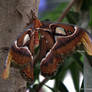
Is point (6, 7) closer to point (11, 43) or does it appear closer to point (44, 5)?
point (11, 43)

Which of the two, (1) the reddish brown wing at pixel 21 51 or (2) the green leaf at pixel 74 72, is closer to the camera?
(1) the reddish brown wing at pixel 21 51

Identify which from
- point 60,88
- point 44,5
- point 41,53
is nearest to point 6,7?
point 41,53

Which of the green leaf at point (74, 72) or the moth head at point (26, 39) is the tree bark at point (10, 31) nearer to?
the moth head at point (26, 39)

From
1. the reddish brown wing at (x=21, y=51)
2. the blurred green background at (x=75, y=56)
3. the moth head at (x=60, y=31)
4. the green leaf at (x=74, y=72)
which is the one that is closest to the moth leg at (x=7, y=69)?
the reddish brown wing at (x=21, y=51)

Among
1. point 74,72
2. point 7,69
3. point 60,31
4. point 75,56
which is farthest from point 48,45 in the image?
point 74,72

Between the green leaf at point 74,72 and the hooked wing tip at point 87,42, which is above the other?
the hooked wing tip at point 87,42

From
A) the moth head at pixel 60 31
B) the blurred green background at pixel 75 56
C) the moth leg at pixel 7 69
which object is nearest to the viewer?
the moth leg at pixel 7 69

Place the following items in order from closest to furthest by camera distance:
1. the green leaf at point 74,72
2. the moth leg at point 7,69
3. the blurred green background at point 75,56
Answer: the moth leg at point 7,69
the blurred green background at point 75,56
the green leaf at point 74,72

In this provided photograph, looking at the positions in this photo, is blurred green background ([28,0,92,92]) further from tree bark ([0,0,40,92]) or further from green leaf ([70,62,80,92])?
tree bark ([0,0,40,92])
